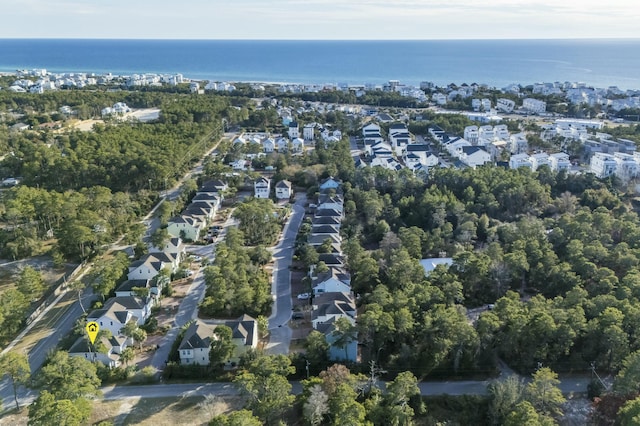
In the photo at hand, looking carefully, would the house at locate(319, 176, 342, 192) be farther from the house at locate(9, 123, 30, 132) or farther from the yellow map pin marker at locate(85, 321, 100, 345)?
the house at locate(9, 123, 30, 132)

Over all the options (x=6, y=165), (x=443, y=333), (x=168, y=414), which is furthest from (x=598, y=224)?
(x=6, y=165)

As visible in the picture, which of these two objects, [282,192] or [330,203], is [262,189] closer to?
[282,192]

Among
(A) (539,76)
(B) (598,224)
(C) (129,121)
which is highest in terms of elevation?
(A) (539,76)

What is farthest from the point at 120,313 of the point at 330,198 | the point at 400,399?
the point at 330,198

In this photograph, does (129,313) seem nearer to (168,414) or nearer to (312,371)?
(168,414)

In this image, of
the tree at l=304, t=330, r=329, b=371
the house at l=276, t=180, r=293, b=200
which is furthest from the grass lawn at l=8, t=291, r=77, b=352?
the house at l=276, t=180, r=293, b=200

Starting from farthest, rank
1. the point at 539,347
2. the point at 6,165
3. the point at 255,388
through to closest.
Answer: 1. the point at 6,165
2. the point at 539,347
3. the point at 255,388
